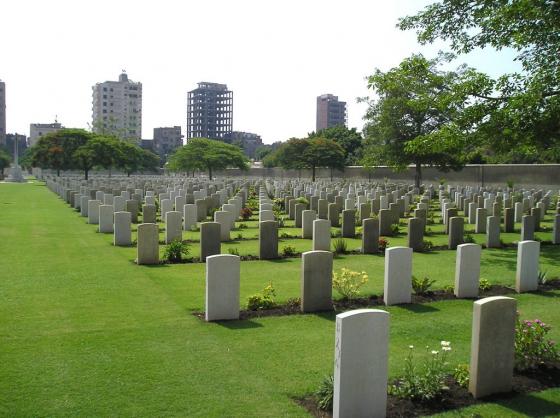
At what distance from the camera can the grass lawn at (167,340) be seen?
18.3 feet

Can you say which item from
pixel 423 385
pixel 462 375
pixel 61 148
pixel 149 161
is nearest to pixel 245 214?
pixel 462 375

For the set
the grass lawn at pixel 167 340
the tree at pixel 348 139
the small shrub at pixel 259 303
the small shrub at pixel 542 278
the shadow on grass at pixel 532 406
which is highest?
the tree at pixel 348 139

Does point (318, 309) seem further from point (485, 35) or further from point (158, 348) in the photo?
point (485, 35)

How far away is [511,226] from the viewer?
66.7 ft

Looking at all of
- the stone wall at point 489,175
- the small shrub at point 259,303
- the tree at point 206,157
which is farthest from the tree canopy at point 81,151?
the small shrub at point 259,303

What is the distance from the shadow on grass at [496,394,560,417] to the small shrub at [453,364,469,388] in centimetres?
40

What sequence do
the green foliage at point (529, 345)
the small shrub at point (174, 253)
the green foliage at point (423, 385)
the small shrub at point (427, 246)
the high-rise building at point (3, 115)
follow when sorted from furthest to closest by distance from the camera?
the high-rise building at point (3, 115) < the small shrub at point (427, 246) < the small shrub at point (174, 253) < the green foliage at point (529, 345) < the green foliage at point (423, 385)

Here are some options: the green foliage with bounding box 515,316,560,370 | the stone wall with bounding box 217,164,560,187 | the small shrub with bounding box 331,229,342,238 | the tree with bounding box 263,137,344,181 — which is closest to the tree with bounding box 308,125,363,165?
the stone wall with bounding box 217,164,560,187

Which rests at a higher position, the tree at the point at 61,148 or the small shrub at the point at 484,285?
the tree at the point at 61,148

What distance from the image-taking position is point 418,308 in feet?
30.8

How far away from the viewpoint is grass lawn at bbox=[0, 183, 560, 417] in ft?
18.3

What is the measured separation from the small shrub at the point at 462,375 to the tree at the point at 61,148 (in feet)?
198

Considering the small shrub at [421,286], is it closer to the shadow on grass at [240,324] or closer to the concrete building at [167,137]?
the shadow on grass at [240,324]

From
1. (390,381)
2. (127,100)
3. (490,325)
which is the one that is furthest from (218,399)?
(127,100)
